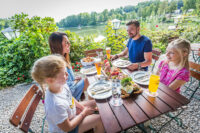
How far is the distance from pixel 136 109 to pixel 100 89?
0.46m

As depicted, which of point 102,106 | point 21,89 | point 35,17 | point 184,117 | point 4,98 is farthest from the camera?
point 35,17

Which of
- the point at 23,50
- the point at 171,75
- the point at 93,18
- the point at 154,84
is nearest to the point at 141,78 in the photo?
the point at 154,84

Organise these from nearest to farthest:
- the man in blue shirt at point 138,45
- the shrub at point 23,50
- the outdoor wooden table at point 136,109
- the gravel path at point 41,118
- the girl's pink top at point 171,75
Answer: the outdoor wooden table at point 136,109
the girl's pink top at point 171,75
the gravel path at point 41,118
the man in blue shirt at point 138,45
the shrub at point 23,50

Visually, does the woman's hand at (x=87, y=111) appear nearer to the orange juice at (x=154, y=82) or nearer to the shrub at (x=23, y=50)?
the orange juice at (x=154, y=82)

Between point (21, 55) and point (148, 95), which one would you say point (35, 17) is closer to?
point (21, 55)

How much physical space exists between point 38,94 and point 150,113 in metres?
1.33

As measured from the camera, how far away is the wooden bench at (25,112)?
2.99ft

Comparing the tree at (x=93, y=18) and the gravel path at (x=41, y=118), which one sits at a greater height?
the tree at (x=93, y=18)

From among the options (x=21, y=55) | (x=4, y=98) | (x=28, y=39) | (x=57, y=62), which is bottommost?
(x=4, y=98)

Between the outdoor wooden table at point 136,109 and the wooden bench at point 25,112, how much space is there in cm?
72

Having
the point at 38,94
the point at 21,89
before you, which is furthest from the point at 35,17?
the point at 38,94

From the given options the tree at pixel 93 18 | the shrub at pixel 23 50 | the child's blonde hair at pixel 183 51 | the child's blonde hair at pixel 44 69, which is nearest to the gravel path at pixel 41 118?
the shrub at pixel 23 50

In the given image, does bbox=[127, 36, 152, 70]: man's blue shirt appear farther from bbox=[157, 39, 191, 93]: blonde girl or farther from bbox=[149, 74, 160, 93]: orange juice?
bbox=[149, 74, 160, 93]: orange juice

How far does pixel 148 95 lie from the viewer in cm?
113
